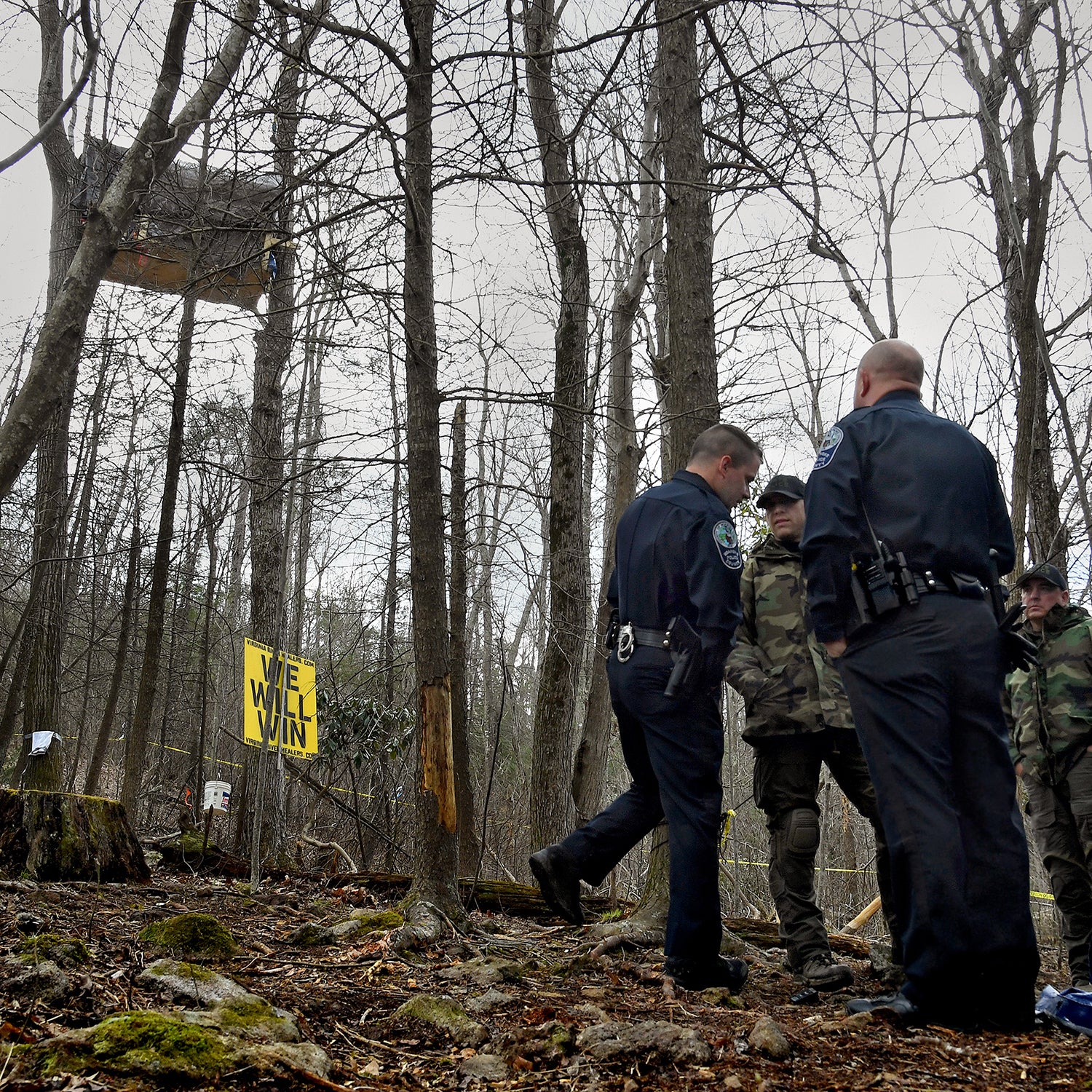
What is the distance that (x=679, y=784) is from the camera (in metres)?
3.72

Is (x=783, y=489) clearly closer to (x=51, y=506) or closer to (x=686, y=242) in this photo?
(x=686, y=242)

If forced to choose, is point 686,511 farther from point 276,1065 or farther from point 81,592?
point 81,592

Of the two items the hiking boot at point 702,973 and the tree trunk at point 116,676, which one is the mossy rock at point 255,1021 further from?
the tree trunk at point 116,676

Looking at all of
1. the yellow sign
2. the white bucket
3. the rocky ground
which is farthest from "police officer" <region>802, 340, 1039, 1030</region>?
the white bucket

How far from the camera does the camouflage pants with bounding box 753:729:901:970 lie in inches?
162

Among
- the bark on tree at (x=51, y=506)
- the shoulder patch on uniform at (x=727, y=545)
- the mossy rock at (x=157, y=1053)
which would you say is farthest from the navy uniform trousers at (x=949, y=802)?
the bark on tree at (x=51, y=506)

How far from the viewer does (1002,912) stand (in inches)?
111

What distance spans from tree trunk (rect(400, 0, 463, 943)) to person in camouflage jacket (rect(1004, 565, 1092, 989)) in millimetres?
3212

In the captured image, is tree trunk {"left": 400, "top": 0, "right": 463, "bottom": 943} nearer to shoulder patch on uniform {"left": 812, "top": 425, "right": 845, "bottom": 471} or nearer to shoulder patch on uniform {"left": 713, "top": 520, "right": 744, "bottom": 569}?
shoulder patch on uniform {"left": 713, "top": 520, "right": 744, "bottom": 569}

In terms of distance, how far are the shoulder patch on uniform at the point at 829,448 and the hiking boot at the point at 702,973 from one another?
6.26ft

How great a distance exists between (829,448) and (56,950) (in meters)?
3.11

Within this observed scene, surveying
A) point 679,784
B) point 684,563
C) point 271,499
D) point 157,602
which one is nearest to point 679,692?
point 679,784

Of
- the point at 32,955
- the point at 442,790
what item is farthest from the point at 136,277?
the point at 32,955

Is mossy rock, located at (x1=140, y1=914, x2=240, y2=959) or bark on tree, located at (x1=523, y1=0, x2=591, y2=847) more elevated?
bark on tree, located at (x1=523, y1=0, x2=591, y2=847)
